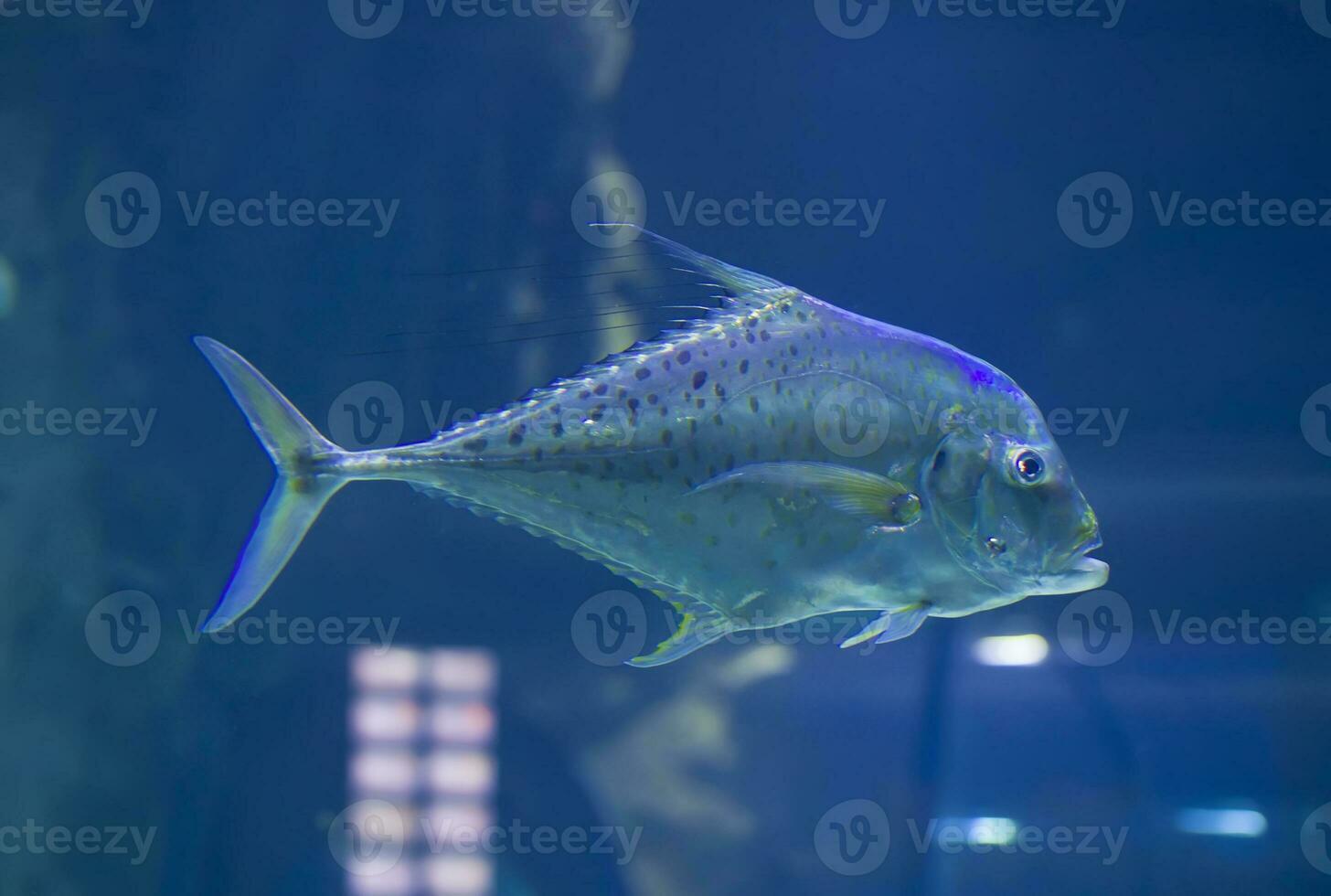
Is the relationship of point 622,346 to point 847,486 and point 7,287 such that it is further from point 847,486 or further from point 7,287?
point 7,287

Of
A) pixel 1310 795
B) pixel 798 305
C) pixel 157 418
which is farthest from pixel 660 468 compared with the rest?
pixel 1310 795

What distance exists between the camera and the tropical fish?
4.40 ft

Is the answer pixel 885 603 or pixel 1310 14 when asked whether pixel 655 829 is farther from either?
pixel 1310 14

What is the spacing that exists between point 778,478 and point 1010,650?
171 cm

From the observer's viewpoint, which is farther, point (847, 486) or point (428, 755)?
point (428, 755)

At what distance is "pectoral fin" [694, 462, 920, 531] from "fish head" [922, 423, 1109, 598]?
6cm

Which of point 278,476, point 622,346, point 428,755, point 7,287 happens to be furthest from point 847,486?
point 7,287

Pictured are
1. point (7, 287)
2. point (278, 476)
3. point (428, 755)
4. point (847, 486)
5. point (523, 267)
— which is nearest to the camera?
point (847, 486)

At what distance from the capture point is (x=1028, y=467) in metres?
1.34

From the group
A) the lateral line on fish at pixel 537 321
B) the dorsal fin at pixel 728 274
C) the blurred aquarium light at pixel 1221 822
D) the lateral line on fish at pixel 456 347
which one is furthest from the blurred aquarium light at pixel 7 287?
the blurred aquarium light at pixel 1221 822

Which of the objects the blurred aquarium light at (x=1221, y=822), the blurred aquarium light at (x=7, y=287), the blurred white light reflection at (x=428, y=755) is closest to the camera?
the blurred white light reflection at (x=428, y=755)

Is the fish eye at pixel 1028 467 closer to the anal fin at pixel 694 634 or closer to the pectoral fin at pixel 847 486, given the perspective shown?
the pectoral fin at pixel 847 486

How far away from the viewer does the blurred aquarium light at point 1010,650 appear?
2623 millimetres

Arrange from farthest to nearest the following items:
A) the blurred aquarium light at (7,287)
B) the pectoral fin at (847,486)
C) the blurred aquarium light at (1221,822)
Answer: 1. the blurred aquarium light at (7,287)
2. the blurred aquarium light at (1221,822)
3. the pectoral fin at (847,486)
